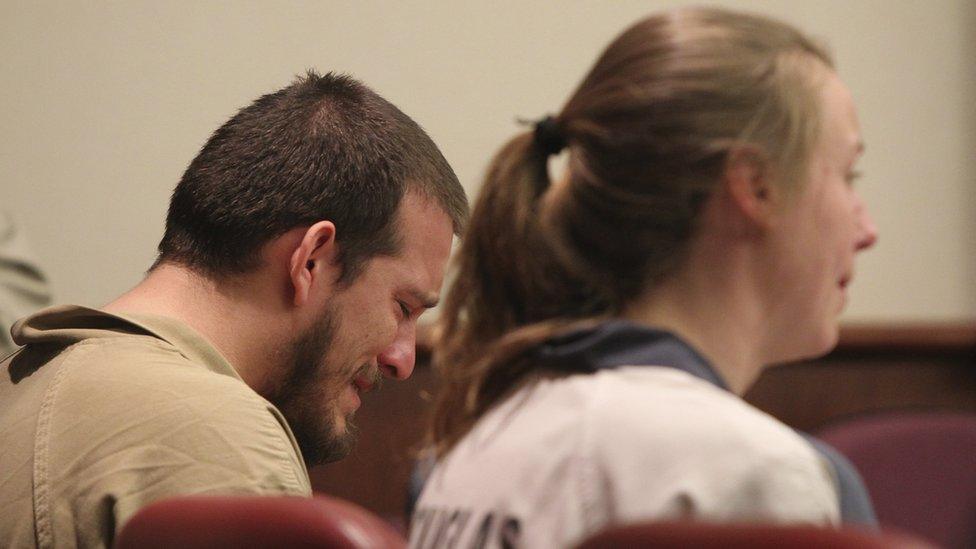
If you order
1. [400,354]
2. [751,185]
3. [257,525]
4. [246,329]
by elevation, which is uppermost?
[751,185]

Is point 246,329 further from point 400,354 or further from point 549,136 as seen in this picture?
point 549,136

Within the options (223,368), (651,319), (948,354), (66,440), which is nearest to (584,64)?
(948,354)

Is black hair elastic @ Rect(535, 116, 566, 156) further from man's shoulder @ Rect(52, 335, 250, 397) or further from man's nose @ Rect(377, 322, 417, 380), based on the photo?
man's nose @ Rect(377, 322, 417, 380)

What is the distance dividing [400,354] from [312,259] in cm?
23

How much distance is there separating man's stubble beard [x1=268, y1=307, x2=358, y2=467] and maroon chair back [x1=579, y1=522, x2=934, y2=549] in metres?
1.06

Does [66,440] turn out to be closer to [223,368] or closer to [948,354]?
[223,368]

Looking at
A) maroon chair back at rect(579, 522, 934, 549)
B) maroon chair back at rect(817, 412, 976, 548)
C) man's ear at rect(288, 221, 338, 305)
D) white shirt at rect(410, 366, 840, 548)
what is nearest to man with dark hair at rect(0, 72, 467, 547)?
man's ear at rect(288, 221, 338, 305)

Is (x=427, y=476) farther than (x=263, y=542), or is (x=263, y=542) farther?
(x=427, y=476)

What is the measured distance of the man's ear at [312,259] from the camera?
165cm

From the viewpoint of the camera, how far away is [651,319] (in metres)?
0.96

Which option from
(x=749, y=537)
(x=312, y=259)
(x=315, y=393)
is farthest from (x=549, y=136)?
(x=315, y=393)

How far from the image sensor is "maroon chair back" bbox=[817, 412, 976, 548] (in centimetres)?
234

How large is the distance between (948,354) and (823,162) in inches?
64.4

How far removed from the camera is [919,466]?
241cm
